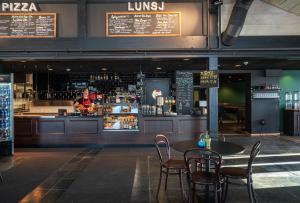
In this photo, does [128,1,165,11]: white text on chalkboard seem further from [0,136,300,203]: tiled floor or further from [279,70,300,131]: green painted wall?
[279,70,300,131]: green painted wall

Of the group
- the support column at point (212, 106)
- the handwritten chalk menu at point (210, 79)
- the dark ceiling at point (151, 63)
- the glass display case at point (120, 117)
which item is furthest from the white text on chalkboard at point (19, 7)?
the support column at point (212, 106)

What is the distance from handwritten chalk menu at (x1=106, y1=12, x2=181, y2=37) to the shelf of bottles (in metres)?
2.90

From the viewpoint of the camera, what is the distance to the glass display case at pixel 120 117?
7922 millimetres

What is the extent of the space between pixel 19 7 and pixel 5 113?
246 cm

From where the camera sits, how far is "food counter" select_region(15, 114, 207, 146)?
7742mm

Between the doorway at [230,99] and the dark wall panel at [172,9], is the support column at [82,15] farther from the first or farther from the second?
the doorway at [230,99]

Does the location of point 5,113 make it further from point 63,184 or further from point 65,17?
point 63,184

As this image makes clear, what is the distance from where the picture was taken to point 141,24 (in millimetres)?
5938

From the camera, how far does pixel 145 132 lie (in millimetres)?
7859

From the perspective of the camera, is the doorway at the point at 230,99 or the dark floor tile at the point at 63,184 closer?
the dark floor tile at the point at 63,184

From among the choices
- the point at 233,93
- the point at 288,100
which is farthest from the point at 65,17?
the point at 233,93

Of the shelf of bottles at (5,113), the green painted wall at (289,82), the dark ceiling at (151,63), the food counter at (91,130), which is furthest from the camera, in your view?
the green painted wall at (289,82)

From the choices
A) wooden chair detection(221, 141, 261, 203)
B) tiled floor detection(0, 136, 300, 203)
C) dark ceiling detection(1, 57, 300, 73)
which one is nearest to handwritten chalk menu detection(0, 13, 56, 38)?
dark ceiling detection(1, 57, 300, 73)

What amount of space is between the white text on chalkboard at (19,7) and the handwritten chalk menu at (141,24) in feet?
5.20
